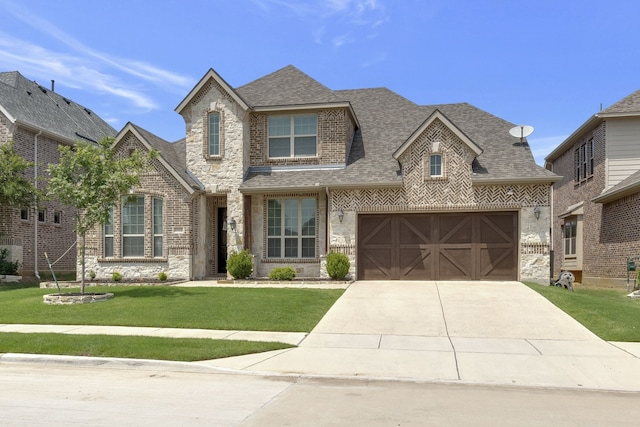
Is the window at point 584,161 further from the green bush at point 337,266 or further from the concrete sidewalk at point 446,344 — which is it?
the green bush at point 337,266

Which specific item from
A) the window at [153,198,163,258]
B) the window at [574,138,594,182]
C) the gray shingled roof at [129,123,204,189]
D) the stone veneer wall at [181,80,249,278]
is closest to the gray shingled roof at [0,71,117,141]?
the gray shingled roof at [129,123,204,189]

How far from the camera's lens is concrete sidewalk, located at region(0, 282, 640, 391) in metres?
8.19

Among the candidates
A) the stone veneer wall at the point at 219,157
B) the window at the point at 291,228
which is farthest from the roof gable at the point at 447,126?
the stone veneer wall at the point at 219,157

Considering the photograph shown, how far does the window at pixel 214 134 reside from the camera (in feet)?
66.5

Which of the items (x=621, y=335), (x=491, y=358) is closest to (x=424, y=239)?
(x=621, y=335)

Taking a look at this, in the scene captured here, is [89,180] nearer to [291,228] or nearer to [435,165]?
[291,228]

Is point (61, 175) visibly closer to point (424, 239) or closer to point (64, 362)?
point (64, 362)

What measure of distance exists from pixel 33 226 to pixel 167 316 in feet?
45.5

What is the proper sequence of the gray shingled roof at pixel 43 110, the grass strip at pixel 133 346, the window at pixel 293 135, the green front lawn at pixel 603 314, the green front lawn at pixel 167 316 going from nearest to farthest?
the grass strip at pixel 133 346 < the green front lawn at pixel 167 316 < the green front lawn at pixel 603 314 < the window at pixel 293 135 < the gray shingled roof at pixel 43 110

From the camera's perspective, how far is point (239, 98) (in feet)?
64.8

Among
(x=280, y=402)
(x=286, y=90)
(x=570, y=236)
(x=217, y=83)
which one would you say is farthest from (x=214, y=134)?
(x=570, y=236)

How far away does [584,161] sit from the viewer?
81.3ft

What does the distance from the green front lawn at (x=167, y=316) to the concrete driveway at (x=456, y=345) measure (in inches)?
26.2

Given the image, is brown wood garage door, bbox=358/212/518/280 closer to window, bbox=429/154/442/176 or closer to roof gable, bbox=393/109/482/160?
window, bbox=429/154/442/176
